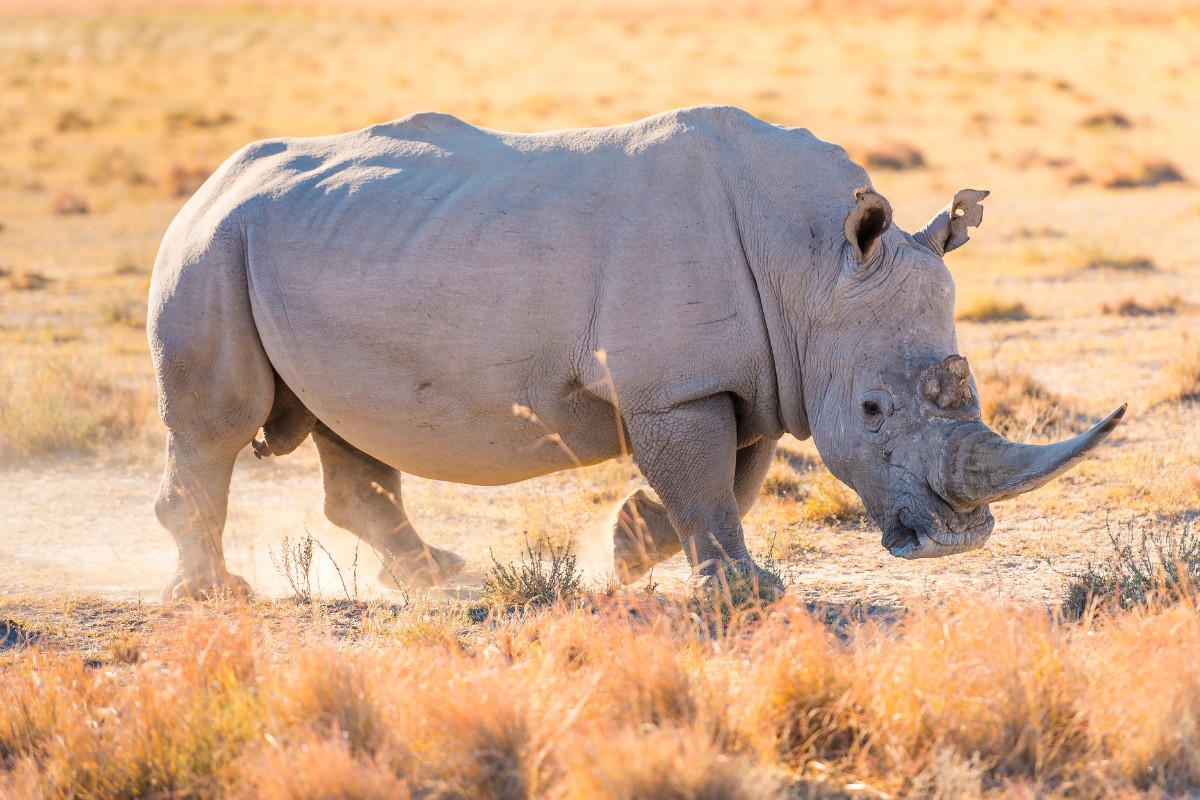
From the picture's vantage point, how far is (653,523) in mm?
6223

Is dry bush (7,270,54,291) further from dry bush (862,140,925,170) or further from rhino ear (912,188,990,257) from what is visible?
dry bush (862,140,925,170)

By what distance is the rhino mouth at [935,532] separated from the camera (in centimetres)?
517

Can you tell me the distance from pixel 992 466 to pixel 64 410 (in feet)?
22.3

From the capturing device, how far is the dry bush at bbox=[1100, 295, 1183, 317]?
12.2 metres

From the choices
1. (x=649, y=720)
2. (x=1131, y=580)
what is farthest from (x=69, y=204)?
(x=649, y=720)

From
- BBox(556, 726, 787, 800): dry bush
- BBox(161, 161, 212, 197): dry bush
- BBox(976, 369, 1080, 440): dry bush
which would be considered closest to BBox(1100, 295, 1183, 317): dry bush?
BBox(976, 369, 1080, 440): dry bush

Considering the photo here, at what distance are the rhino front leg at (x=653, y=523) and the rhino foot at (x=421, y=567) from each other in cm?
114

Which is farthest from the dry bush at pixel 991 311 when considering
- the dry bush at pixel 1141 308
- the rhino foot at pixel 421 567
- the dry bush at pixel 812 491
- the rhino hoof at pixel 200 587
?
the rhino hoof at pixel 200 587

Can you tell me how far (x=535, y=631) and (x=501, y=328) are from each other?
4.01 ft

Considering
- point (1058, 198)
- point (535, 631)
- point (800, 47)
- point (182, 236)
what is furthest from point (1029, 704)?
point (800, 47)

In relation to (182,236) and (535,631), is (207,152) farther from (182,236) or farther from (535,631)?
(535,631)

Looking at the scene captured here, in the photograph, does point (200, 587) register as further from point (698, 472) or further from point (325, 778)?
point (325, 778)

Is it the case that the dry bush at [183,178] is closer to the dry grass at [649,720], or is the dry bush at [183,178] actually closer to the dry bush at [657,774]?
the dry grass at [649,720]

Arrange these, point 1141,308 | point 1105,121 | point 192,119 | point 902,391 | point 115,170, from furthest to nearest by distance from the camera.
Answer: point 192,119 < point 1105,121 < point 115,170 < point 1141,308 < point 902,391
